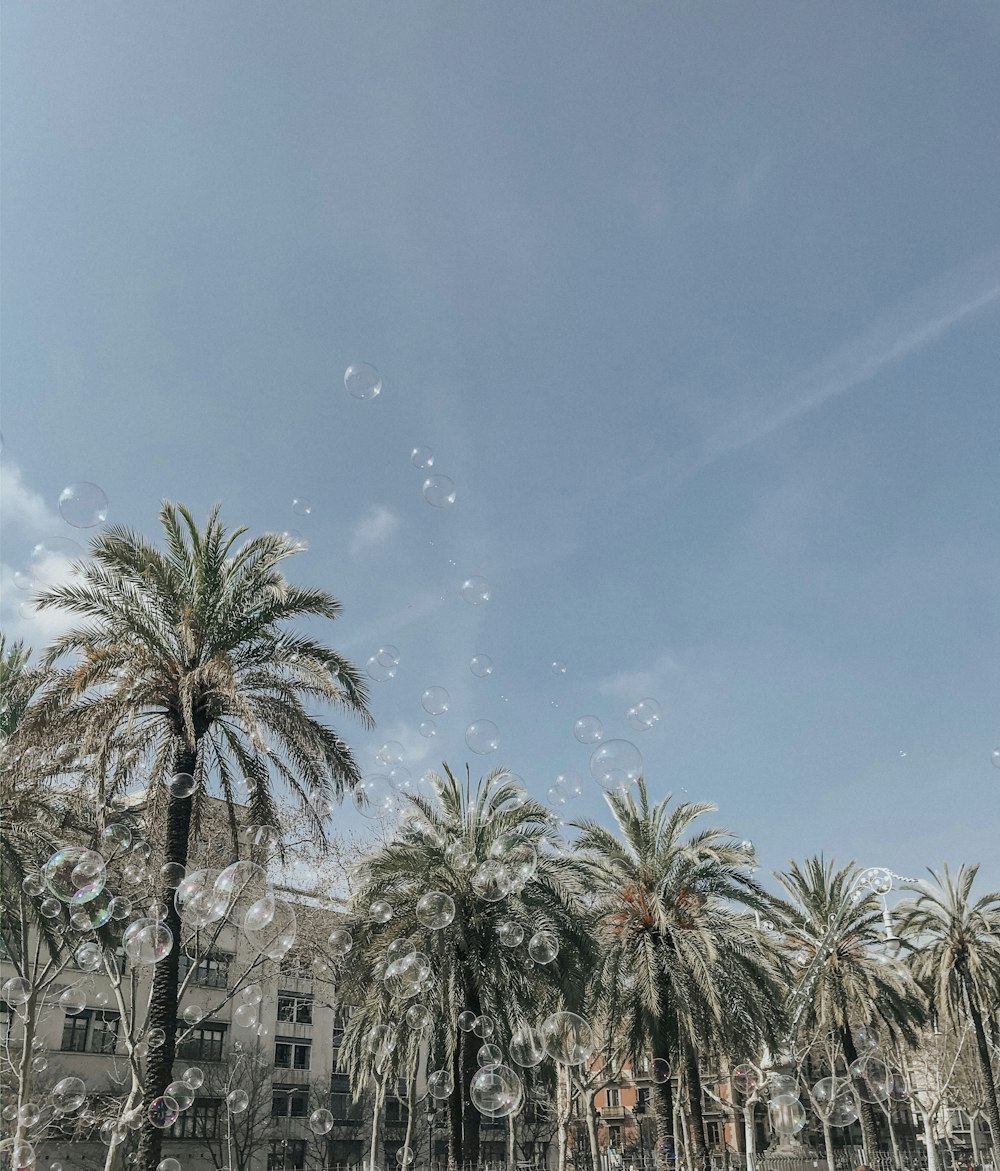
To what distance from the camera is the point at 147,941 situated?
1135 cm

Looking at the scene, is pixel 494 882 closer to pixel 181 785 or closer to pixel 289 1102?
pixel 181 785

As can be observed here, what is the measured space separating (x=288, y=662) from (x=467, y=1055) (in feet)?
28.8

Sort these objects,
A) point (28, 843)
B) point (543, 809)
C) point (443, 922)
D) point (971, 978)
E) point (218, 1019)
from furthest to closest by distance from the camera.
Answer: point (218, 1019)
point (971, 978)
point (543, 809)
point (28, 843)
point (443, 922)

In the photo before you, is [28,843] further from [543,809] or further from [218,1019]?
[218,1019]

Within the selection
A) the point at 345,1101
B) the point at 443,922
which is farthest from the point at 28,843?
the point at 345,1101

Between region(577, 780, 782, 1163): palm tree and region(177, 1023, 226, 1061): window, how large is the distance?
2717 centimetres

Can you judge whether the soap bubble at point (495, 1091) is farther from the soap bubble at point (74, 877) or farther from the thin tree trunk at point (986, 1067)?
the thin tree trunk at point (986, 1067)

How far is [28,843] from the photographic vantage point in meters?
17.0

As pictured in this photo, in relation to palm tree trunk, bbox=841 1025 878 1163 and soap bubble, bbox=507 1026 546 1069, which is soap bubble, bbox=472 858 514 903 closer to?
soap bubble, bbox=507 1026 546 1069

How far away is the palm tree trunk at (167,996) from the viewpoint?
1204 cm

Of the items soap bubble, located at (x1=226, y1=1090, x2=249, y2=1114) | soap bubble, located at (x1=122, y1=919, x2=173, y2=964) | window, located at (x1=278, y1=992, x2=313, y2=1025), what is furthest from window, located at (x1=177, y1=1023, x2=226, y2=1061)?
soap bubble, located at (x1=122, y1=919, x2=173, y2=964)

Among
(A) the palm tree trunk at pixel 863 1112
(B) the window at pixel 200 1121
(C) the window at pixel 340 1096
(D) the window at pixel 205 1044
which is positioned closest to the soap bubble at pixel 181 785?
(A) the palm tree trunk at pixel 863 1112

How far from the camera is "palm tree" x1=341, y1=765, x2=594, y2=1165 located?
1745 centimetres

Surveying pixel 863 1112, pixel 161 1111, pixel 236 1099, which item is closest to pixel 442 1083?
pixel 161 1111
